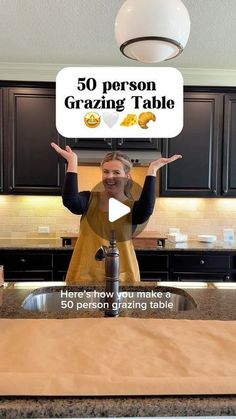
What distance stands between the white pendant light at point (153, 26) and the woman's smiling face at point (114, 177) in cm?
52

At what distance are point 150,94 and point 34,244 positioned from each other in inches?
61.8

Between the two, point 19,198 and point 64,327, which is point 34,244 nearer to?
point 19,198

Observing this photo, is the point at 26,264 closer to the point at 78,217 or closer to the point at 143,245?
the point at 78,217

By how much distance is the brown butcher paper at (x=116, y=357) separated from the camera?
66 cm

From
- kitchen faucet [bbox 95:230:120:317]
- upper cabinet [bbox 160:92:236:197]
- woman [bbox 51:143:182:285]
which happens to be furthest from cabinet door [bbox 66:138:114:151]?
kitchen faucet [bbox 95:230:120:317]

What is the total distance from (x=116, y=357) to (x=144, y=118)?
8.65ft

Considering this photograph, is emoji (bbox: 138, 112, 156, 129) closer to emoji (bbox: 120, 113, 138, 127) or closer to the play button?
emoji (bbox: 120, 113, 138, 127)

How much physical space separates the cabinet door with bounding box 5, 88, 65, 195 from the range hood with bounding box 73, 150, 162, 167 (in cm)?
22

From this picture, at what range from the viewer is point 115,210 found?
1.57m

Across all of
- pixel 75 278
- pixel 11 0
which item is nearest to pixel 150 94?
pixel 11 0

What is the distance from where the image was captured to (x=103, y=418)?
647mm

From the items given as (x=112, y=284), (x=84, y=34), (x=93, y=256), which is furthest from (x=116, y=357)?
(x=84, y=34)

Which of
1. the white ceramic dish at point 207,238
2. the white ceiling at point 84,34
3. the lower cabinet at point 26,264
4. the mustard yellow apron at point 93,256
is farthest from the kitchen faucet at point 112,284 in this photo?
the white ceramic dish at point 207,238

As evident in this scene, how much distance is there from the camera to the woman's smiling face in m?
1.60
